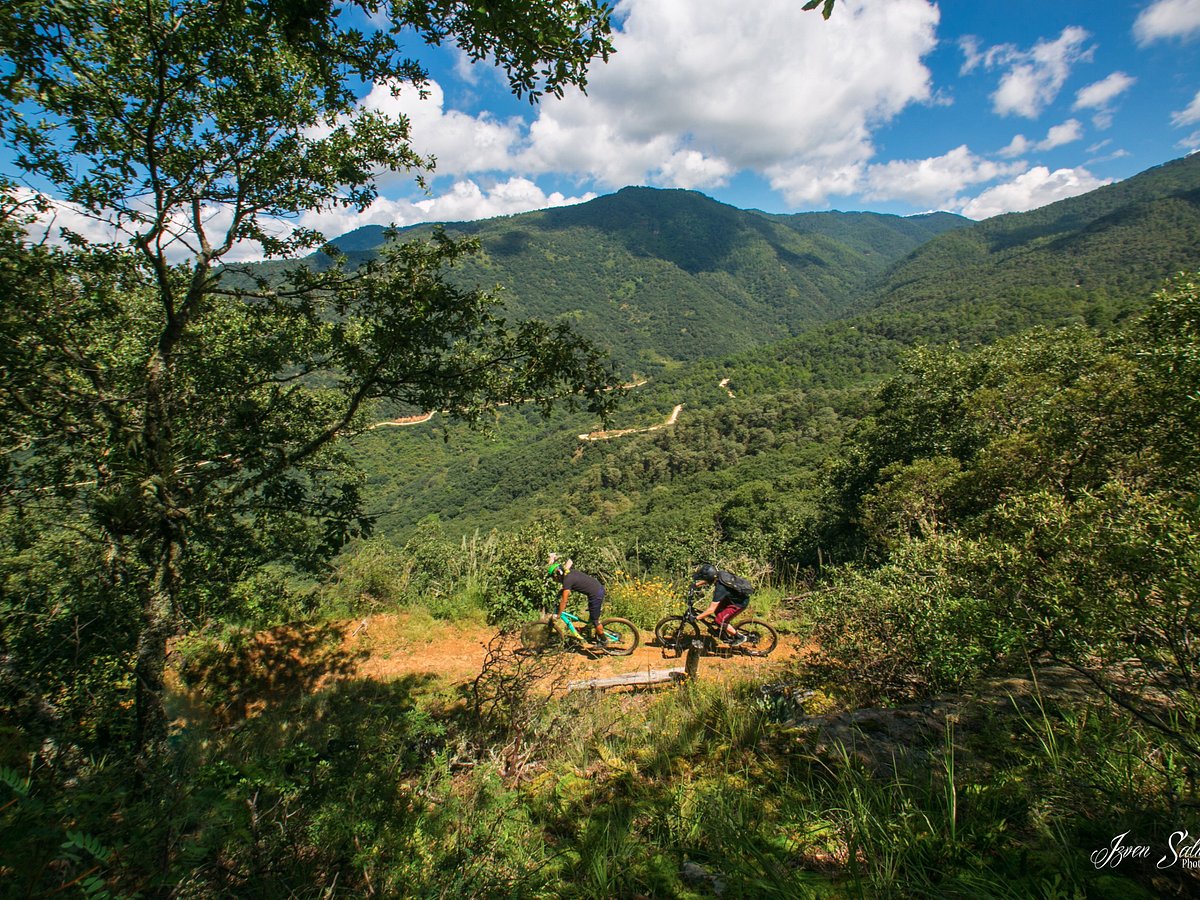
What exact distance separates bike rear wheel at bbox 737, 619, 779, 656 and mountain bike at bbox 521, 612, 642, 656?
1.57 meters

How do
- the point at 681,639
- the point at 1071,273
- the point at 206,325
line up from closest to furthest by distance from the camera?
1. the point at 206,325
2. the point at 681,639
3. the point at 1071,273

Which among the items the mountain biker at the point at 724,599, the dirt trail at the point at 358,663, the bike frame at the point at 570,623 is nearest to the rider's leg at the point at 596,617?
the bike frame at the point at 570,623

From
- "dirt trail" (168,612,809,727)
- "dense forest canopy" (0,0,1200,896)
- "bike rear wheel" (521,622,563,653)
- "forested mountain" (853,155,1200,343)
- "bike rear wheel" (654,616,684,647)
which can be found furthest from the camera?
"forested mountain" (853,155,1200,343)

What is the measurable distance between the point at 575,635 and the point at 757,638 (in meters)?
2.66

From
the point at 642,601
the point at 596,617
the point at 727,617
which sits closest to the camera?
the point at 727,617

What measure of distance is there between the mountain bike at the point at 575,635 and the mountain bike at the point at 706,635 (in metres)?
0.49

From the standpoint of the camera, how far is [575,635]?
23.4 ft

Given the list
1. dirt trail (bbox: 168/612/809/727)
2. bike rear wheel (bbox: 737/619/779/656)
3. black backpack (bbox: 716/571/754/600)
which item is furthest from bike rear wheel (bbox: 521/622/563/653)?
bike rear wheel (bbox: 737/619/779/656)

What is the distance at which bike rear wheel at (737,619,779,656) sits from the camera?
7.05 metres

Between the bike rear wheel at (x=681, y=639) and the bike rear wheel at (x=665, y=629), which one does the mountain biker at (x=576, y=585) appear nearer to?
the bike rear wheel at (x=665, y=629)

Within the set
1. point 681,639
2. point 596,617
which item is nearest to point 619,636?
point 596,617

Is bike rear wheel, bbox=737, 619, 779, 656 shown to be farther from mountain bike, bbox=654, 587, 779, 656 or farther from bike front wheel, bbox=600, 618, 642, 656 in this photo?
bike front wheel, bbox=600, 618, 642, 656

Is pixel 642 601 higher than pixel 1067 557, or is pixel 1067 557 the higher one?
pixel 1067 557

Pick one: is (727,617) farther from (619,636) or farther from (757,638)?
(619,636)
